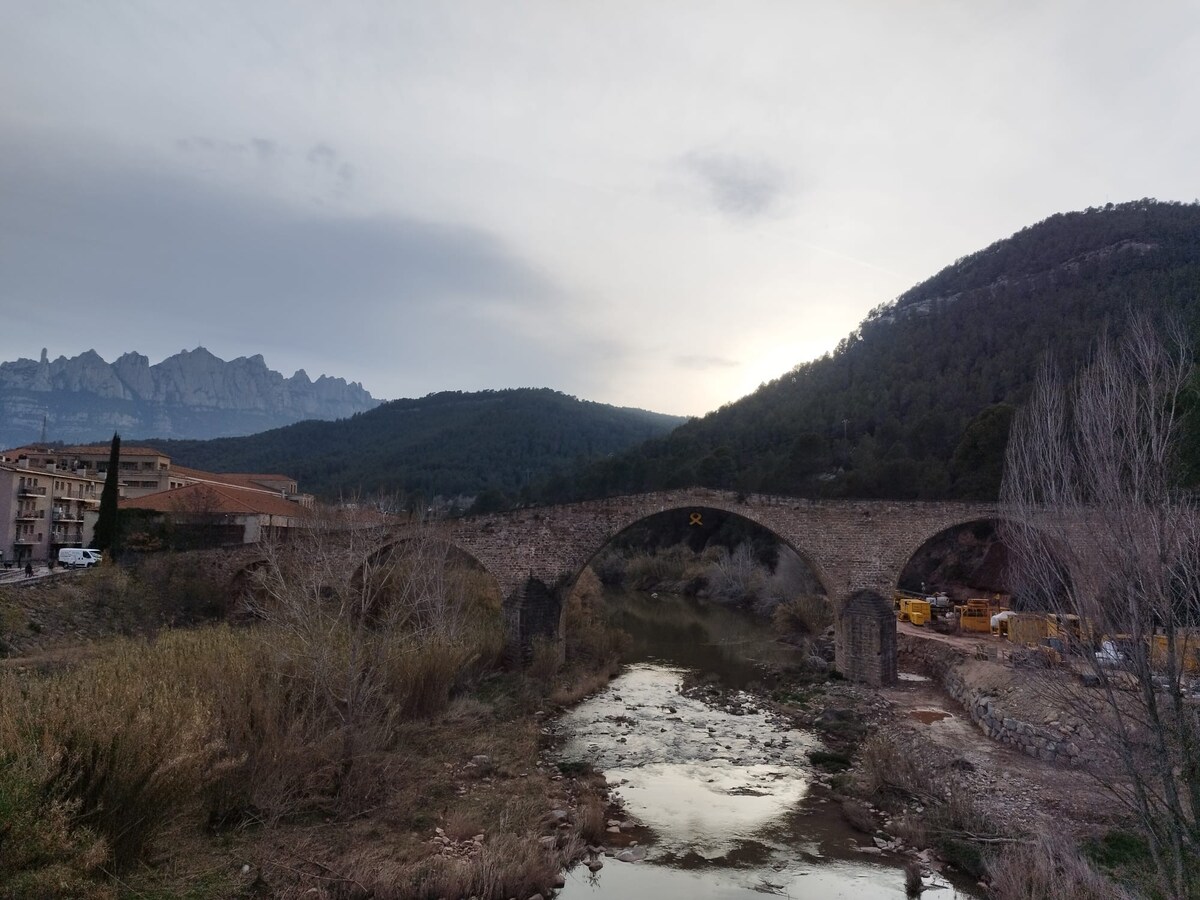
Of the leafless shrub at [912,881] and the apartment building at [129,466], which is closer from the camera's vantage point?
the leafless shrub at [912,881]

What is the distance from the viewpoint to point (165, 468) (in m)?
47.8

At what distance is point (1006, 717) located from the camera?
44.2 feet

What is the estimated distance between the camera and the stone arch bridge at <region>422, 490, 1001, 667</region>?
62.5 feet

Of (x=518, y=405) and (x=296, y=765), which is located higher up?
(x=518, y=405)

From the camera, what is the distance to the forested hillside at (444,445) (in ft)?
212

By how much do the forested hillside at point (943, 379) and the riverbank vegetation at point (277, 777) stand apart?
22.5 meters

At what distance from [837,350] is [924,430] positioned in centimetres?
3318

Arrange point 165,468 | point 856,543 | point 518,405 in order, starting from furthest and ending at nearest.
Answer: point 518,405
point 165,468
point 856,543

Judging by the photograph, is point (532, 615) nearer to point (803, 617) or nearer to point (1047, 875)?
point (803, 617)

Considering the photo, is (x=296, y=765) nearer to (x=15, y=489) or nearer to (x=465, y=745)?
(x=465, y=745)

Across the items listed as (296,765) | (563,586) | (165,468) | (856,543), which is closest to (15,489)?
(165,468)

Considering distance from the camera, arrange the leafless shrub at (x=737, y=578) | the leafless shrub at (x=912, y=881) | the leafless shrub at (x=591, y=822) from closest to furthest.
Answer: the leafless shrub at (x=912, y=881)
the leafless shrub at (x=591, y=822)
the leafless shrub at (x=737, y=578)

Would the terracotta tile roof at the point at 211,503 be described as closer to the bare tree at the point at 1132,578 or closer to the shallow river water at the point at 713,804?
the shallow river water at the point at 713,804

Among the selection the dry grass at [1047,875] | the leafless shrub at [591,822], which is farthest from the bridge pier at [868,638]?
the leafless shrub at [591,822]
